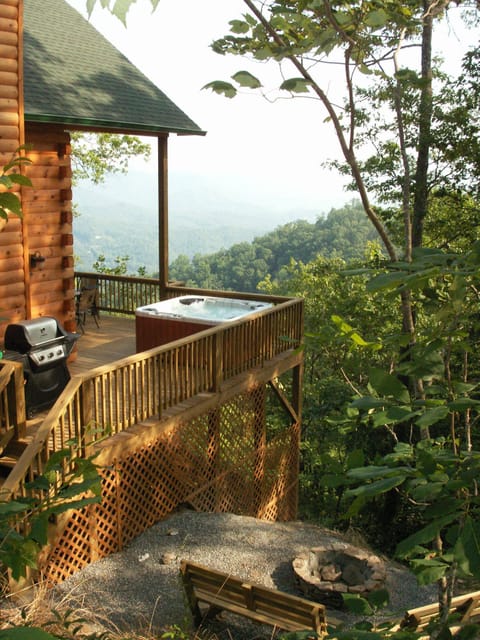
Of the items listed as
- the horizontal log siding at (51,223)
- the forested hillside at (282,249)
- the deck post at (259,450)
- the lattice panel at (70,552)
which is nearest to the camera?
the lattice panel at (70,552)

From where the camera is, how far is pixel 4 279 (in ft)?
27.7

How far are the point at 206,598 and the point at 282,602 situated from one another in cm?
74

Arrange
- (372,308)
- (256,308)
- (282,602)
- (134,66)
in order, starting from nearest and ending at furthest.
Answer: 1. (282,602)
2. (256,308)
3. (134,66)
4. (372,308)

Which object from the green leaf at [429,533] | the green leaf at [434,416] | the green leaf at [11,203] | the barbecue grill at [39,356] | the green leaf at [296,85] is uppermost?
the green leaf at [296,85]

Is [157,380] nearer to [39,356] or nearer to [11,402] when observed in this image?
[39,356]

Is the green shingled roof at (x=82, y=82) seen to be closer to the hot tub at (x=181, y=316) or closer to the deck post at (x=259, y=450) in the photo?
the hot tub at (x=181, y=316)

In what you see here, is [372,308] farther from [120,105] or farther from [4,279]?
[4,279]

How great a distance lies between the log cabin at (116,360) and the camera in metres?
6.82

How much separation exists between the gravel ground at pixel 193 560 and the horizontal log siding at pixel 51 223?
3645 millimetres

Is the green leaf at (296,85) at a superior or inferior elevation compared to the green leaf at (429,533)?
superior

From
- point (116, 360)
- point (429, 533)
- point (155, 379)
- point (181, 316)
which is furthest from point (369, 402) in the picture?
point (116, 360)

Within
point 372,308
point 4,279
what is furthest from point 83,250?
point 4,279

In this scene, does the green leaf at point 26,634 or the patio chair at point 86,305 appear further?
the patio chair at point 86,305

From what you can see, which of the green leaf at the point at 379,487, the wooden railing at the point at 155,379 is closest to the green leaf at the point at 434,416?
the green leaf at the point at 379,487
